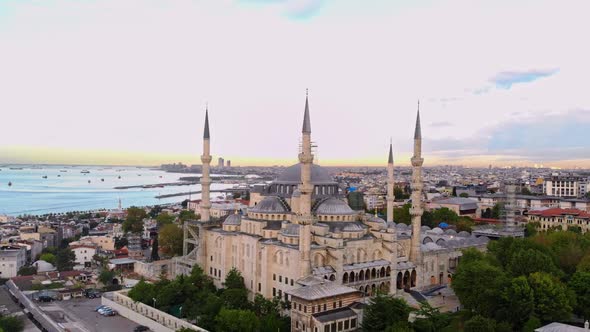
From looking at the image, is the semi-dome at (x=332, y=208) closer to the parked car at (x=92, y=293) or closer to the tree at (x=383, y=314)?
the tree at (x=383, y=314)

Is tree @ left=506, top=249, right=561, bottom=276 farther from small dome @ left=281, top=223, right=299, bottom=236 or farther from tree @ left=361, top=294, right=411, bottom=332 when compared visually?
small dome @ left=281, top=223, right=299, bottom=236

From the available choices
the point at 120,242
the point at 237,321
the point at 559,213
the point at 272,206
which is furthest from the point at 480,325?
the point at 120,242

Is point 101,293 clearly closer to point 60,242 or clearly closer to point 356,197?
point 60,242

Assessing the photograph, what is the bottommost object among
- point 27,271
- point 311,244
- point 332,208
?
point 27,271

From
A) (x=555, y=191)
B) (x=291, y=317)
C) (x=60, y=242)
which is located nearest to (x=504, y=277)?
(x=291, y=317)

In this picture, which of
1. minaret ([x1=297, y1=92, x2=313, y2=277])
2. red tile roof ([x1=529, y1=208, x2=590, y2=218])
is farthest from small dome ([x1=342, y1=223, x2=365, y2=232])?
red tile roof ([x1=529, y1=208, x2=590, y2=218])

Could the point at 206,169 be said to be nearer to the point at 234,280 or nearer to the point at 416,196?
the point at 234,280
